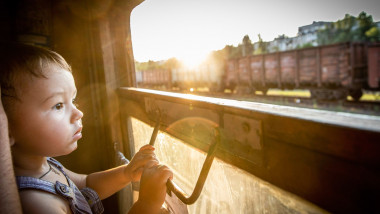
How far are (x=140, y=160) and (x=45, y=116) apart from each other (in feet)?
1.56

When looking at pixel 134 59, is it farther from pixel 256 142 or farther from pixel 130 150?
pixel 256 142

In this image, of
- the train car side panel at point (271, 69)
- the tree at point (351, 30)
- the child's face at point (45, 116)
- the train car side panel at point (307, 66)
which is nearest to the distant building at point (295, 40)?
the tree at point (351, 30)

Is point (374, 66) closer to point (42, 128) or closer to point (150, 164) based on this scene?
point (150, 164)

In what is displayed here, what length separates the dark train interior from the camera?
1.48ft

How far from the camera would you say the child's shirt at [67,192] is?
0.84m

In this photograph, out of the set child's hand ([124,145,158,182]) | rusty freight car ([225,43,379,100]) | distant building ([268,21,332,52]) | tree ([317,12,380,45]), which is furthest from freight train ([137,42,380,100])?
distant building ([268,21,332,52])

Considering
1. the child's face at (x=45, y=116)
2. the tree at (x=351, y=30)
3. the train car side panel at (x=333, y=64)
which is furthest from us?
the tree at (x=351, y=30)

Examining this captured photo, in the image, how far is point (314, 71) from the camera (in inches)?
405

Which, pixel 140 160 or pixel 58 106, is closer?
pixel 58 106

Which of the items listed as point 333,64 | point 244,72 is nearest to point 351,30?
point 244,72

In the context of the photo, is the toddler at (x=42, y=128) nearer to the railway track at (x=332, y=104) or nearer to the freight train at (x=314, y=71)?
the railway track at (x=332, y=104)

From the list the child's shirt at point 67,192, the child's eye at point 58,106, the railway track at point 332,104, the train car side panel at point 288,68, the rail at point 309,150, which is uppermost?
the train car side panel at point 288,68

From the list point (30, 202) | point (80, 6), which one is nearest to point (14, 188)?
point (30, 202)

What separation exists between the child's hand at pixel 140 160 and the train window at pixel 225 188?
0.17m
